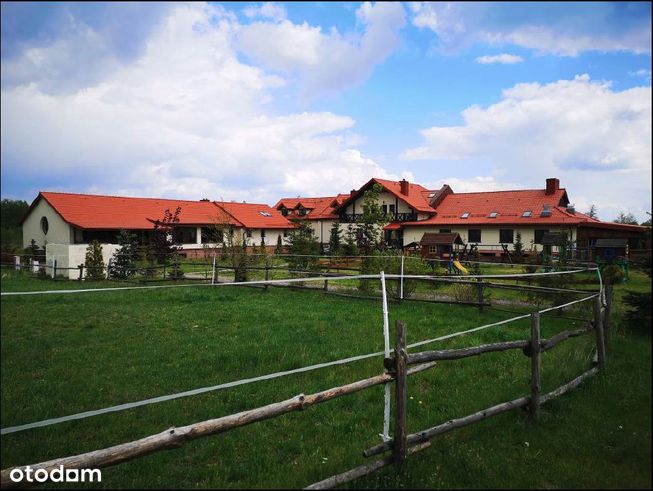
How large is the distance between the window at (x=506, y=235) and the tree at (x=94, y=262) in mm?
25559

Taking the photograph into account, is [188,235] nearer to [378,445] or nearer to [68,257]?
[68,257]

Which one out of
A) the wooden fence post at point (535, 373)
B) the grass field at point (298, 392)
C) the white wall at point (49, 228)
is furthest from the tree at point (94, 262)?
the wooden fence post at point (535, 373)

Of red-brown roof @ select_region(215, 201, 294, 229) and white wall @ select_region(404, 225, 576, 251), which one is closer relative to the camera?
white wall @ select_region(404, 225, 576, 251)

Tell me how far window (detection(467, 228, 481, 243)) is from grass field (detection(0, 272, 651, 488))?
22.7 meters

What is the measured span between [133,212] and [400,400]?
32180 millimetres

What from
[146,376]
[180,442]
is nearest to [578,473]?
[180,442]

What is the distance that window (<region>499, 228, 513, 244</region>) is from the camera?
30.7 m

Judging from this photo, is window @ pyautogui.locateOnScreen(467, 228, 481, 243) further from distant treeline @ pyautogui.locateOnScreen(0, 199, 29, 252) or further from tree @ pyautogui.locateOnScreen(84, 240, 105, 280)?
distant treeline @ pyautogui.locateOnScreen(0, 199, 29, 252)

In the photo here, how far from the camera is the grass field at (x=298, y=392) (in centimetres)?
352

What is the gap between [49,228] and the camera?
28672mm

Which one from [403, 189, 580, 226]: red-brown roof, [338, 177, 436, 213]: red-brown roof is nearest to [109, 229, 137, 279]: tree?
[338, 177, 436, 213]: red-brown roof

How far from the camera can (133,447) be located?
2895 mm

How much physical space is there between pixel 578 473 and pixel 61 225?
3105 cm

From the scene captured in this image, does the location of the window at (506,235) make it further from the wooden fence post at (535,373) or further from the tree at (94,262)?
the wooden fence post at (535,373)
